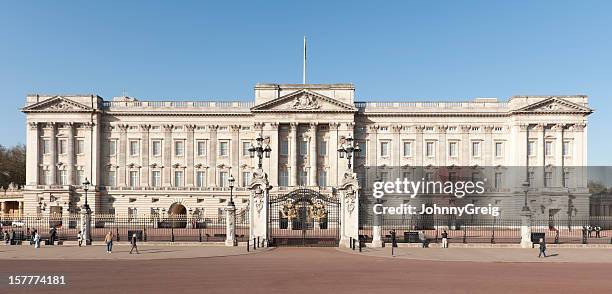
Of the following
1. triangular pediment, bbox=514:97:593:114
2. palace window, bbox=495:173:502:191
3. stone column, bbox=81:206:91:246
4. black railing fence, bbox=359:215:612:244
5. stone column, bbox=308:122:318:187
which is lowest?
black railing fence, bbox=359:215:612:244

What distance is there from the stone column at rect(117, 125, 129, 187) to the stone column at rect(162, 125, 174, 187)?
5.01m

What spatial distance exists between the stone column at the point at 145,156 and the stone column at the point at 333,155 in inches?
938

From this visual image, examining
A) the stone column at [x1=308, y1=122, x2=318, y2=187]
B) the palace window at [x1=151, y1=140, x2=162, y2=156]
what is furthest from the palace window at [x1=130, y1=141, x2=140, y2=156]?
the stone column at [x1=308, y1=122, x2=318, y2=187]

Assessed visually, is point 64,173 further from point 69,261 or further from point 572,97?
point 572,97

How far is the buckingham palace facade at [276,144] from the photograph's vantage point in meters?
68.9

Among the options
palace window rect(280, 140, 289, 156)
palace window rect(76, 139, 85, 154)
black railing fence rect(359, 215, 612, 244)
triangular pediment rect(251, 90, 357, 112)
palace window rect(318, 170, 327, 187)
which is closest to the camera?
black railing fence rect(359, 215, 612, 244)

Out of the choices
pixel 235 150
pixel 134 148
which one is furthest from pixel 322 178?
pixel 134 148

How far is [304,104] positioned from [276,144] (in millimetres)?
6223

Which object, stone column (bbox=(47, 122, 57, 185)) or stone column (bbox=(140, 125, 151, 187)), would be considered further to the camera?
stone column (bbox=(140, 125, 151, 187))

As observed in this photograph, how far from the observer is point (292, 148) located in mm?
69312

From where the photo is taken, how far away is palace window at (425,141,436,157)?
7144cm

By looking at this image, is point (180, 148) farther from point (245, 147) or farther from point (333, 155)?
point (333, 155)

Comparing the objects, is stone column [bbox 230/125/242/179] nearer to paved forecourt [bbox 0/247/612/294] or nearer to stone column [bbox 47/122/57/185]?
stone column [bbox 47/122/57/185]

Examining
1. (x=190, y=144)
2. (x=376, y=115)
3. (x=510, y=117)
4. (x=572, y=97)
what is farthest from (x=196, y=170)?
(x=572, y=97)
